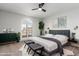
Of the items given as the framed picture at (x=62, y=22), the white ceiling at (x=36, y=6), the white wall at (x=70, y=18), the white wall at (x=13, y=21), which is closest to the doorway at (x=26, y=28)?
the white wall at (x=13, y=21)

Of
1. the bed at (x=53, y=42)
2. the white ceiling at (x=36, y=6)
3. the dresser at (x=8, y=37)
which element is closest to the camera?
the white ceiling at (x=36, y=6)

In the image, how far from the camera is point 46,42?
6.26 ft

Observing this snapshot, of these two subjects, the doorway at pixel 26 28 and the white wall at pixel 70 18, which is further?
the doorway at pixel 26 28

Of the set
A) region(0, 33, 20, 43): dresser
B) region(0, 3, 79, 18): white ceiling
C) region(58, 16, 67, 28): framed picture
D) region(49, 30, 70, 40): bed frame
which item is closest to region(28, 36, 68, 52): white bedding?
region(49, 30, 70, 40): bed frame

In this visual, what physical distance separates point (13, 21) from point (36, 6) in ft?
2.45

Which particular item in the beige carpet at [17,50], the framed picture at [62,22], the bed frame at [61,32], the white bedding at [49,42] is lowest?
the beige carpet at [17,50]

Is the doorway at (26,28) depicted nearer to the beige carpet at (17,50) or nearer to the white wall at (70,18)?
the beige carpet at (17,50)

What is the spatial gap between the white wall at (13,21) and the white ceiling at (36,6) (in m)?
0.11

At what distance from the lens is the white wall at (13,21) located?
5.86ft

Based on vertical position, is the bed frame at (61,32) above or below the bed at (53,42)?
above

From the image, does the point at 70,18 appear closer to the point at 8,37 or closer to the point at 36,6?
the point at 36,6

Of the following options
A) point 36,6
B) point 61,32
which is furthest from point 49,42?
point 36,6

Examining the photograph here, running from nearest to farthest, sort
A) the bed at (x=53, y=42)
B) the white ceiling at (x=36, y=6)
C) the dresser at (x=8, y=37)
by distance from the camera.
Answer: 1. the white ceiling at (x=36, y=6)
2. the bed at (x=53, y=42)
3. the dresser at (x=8, y=37)

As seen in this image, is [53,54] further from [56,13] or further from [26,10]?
[26,10]
